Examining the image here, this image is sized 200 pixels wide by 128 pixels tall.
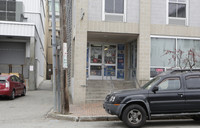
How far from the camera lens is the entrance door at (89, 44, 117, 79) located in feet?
52.6

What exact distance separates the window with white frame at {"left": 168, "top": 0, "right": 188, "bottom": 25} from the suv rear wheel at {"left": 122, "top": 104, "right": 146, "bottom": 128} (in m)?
7.97

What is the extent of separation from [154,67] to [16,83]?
29.2 ft

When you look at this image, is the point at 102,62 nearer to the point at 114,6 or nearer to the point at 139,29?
the point at 139,29

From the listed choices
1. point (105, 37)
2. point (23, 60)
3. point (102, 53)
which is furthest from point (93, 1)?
point (23, 60)

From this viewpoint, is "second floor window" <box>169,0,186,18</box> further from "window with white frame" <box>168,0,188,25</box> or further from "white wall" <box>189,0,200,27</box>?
"white wall" <box>189,0,200,27</box>

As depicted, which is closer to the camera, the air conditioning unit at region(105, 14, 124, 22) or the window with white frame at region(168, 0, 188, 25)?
the air conditioning unit at region(105, 14, 124, 22)

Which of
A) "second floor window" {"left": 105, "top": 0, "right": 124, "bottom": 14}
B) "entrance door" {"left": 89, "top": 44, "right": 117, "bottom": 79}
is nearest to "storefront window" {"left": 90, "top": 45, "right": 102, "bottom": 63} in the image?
"entrance door" {"left": 89, "top": 44, "right": 117, "bottom": 79}

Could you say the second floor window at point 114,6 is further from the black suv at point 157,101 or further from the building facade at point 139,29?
the black suv at point 157,101

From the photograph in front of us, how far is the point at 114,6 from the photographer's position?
13914mm

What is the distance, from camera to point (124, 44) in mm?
16812

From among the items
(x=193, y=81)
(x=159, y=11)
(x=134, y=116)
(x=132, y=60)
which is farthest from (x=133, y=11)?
(x=134, y=116)

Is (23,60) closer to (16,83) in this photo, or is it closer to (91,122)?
(16,83)

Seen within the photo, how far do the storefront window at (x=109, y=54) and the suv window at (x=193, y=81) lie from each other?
8.29 meters

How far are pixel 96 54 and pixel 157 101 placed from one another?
8726 millimetres
